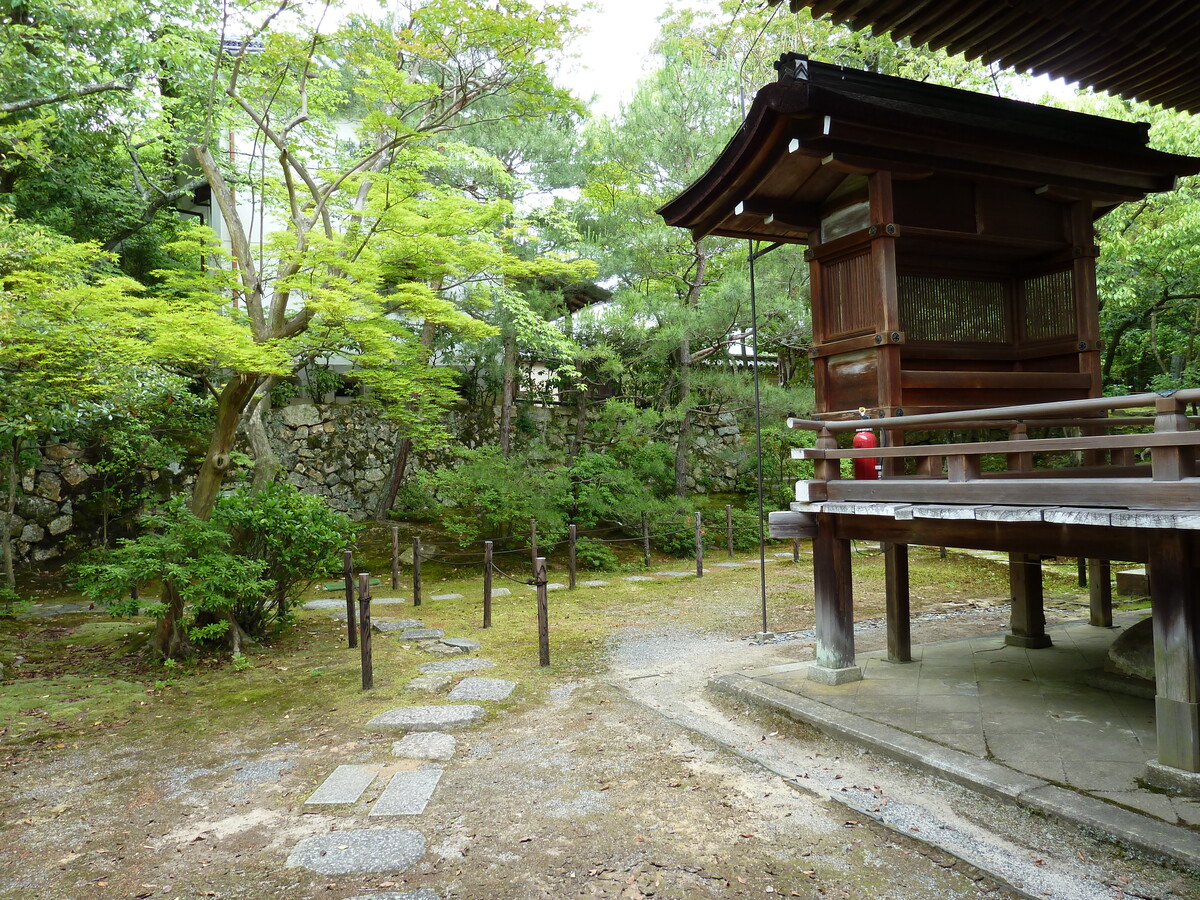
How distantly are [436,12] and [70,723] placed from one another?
7826 millimetres

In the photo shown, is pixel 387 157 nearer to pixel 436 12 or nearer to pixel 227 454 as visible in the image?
pixel 436 12

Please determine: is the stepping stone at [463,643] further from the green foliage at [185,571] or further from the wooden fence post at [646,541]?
the wooden fence post at [646,541]

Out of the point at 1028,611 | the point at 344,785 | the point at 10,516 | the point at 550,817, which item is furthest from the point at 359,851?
the point at 10,516

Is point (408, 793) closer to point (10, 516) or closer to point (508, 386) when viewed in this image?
point (10, 516)

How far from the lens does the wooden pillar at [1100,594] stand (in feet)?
23.8

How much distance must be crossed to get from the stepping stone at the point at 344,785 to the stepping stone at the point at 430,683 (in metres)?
1.66

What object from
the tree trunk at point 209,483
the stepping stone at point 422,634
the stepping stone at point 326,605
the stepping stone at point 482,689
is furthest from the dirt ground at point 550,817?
the stepping stone at point 326,605

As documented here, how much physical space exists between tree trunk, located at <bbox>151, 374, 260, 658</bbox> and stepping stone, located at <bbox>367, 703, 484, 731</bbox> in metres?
2.95

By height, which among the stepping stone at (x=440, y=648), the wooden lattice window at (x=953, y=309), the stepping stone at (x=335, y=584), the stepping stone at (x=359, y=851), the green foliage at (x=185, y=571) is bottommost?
the stepping stone at (x=440, y=648)

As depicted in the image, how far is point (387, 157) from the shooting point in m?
9.95

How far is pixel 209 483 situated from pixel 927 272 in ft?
23.3

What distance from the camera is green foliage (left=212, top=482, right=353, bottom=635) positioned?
7449mm

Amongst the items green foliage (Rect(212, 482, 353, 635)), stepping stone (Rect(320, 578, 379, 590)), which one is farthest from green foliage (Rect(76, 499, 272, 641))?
stepping stone (Rect(320, 578, 379, 590))

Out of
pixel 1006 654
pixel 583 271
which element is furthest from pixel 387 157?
pixel 1006 654
